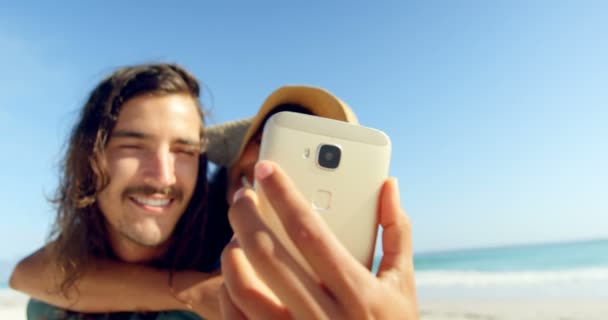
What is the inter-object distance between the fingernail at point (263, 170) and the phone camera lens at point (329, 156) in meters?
0.23

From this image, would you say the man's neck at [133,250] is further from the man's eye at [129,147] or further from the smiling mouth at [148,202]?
the man's eye at [129,147]

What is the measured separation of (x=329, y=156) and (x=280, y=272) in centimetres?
39

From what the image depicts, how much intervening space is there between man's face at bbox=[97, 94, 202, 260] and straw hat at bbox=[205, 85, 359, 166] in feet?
1.26

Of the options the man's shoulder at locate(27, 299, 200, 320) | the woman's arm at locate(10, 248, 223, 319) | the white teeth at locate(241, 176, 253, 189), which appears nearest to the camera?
→ the woman's arm at locate(10, 248, 223, 319)

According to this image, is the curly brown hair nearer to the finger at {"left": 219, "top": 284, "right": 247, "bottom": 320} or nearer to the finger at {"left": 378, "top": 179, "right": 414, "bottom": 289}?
the finger at {"left": 219, "top": 284, "right": 247, "bottom": 320}

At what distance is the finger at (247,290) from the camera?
2.75 ft

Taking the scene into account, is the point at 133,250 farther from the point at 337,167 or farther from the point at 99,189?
the point at 337,167

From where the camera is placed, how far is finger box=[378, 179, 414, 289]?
2.83ft

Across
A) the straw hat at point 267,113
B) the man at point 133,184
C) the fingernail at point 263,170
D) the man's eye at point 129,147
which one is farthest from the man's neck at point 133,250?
the fingernail at point 263,170

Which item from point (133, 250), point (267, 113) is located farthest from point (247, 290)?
point (133, 250)

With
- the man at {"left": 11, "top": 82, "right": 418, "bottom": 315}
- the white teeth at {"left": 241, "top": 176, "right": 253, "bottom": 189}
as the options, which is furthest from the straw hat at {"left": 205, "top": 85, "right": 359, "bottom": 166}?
the white teeth at {"left": 241, "top": 176, "right": 253, "bottom": 189}

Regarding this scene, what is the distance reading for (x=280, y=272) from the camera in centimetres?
80

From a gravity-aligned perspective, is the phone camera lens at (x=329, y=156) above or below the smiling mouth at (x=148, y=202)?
above

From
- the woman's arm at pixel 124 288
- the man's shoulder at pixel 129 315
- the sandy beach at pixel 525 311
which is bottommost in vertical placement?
the sandy beach at pixel 525 311
